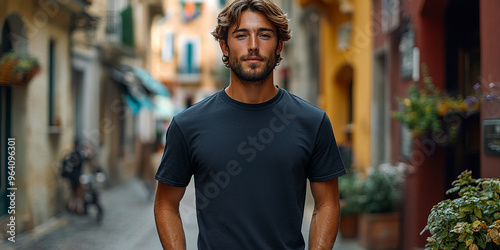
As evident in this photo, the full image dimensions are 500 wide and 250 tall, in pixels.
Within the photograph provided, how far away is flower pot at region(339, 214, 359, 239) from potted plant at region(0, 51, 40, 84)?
4.96 meters

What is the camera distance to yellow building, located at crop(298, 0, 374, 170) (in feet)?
35.6

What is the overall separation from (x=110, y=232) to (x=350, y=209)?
13.4 feet

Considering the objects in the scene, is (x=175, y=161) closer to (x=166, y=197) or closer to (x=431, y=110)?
(x=166, y=197)

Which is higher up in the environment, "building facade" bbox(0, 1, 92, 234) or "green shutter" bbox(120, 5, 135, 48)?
"green shutter" bbox(120, 5, 135, 48)

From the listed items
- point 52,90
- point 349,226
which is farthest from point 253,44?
point 52,90

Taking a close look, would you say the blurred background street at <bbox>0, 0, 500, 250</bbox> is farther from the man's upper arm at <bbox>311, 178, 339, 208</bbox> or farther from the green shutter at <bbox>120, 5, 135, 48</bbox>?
the man's upper arm at <bbox>311, 178, 339, 208</bbox>

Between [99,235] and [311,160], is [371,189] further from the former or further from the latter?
[311,160]

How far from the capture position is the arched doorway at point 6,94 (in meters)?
8.53

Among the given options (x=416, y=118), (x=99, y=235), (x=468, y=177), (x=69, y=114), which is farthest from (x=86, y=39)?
(x=468, y=177)

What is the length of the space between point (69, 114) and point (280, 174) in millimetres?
10647

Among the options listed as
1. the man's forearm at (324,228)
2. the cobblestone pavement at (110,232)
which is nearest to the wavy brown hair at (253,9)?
the man's forearm at (324,228)

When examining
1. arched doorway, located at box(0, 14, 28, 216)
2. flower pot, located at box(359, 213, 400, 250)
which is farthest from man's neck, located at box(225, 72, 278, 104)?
arched doorway, located at box(0, 14, 28, 216)

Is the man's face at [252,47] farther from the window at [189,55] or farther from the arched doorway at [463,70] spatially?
the window at [189,55]

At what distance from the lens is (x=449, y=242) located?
3.04 metres
